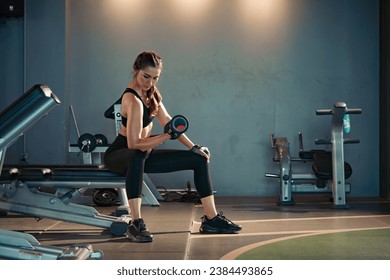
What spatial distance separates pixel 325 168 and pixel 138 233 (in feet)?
8.36

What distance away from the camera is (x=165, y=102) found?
271 inches

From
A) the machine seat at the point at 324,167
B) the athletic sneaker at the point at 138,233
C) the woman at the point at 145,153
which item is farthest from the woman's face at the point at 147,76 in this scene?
the machine seat at the point at 324,167

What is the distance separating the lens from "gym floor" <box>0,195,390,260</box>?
3.53m

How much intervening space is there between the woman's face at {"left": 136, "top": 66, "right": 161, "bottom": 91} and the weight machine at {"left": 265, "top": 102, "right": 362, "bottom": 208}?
2.14 metres

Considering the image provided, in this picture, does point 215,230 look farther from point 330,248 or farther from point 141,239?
point 330,248

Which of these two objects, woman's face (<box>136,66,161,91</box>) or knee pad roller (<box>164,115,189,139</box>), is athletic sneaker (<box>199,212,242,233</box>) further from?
woman's face (<box>136,66,161,91</box>)

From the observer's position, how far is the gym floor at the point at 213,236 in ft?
11.6

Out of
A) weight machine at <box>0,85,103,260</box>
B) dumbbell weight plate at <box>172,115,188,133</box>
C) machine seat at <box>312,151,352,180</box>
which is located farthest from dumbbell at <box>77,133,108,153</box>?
weight machine at <box>0,85,103,260</box>

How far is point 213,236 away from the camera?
13.1 ft

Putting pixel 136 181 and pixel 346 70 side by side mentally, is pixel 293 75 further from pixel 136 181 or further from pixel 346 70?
pixel 136 181

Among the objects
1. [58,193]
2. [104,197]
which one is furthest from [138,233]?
[104,197]

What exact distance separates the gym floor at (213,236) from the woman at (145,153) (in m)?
0.12

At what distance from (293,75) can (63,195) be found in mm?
3318
